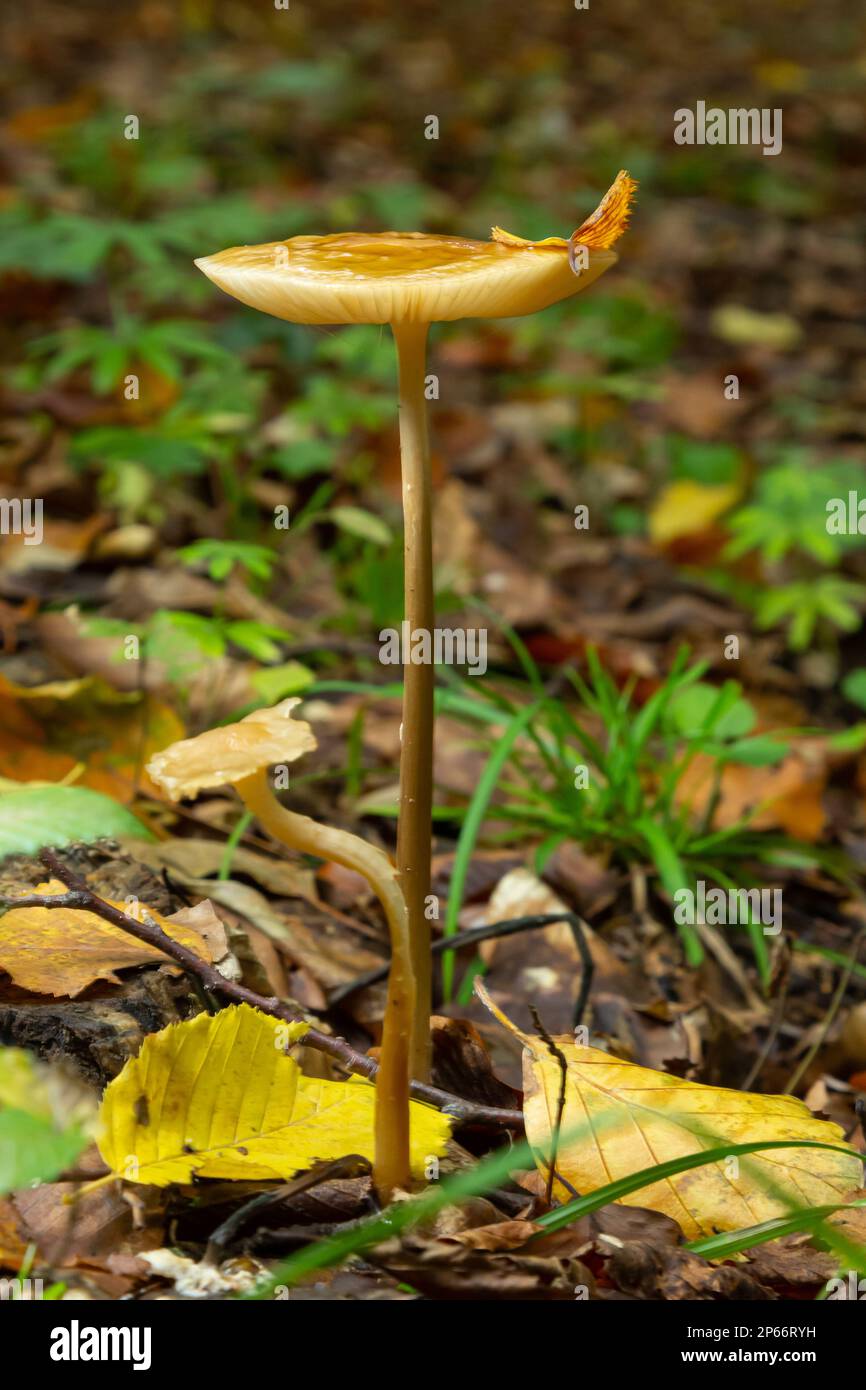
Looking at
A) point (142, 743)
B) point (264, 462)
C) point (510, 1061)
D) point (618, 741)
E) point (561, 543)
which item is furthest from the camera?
point (561, 543)

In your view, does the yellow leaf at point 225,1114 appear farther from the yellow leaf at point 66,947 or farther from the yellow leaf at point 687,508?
the yellow leaf at point 687,508

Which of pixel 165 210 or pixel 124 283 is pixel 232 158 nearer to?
pixel 165 210

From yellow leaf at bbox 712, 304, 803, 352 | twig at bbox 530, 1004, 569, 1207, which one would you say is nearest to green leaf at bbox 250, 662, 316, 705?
twig at bbox 530, 1004, 569, 1207

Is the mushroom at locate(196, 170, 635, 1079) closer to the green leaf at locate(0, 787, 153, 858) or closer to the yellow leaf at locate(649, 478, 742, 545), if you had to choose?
the green leaf at locate(0, 787, 153, 858)

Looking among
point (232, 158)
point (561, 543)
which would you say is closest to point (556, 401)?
point (561, 543)

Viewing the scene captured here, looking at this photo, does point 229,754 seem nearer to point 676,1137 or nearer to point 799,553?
point 676,1137

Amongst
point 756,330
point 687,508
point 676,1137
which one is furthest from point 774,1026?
point 756,330
